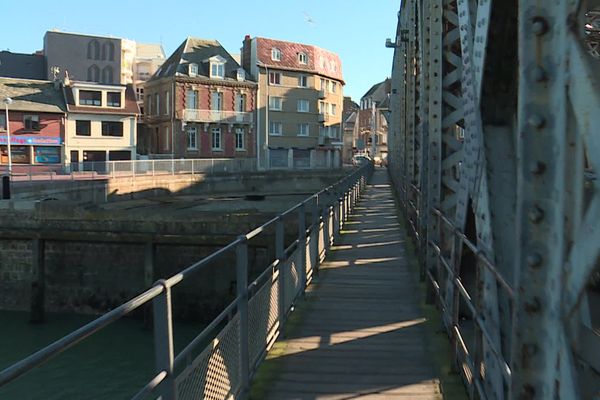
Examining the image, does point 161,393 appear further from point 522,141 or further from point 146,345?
point 146,345

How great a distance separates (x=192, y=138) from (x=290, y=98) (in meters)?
12.3

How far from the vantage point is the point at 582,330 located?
189 centimetres

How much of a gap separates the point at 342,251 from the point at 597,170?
9.19 m

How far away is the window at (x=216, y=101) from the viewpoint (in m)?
52.1

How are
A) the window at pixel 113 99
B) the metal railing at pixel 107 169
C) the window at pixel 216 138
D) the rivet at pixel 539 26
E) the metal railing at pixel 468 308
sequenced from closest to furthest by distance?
the rivet at pixel 539 26 → the metal railing at pixel 468 308 → the metal railing at pixel 107 169 → the window at pixel 113 99 → the window at pixel 216 138

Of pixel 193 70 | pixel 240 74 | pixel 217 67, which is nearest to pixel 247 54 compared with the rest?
pixel 240 74

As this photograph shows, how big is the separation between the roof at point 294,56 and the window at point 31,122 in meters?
21.9

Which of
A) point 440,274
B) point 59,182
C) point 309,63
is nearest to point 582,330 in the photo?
point 440,274

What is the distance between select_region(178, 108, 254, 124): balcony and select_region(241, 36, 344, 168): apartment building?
181 centimetres

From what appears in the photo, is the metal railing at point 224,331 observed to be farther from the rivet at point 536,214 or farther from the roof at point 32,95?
the roof at point 32,95

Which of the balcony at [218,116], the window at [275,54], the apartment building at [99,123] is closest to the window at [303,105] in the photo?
the window at [275,54]

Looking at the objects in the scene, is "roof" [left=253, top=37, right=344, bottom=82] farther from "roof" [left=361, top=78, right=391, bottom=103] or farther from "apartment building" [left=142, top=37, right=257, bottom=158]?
"roof" [left=361, top=78, right=391, bottom=103]

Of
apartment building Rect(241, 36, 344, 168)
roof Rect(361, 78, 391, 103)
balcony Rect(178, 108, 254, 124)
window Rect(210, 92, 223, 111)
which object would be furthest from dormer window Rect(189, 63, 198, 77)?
roof Rect(361, 78, 391, 103)

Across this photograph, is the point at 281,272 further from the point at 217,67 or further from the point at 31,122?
the point at 217,67
